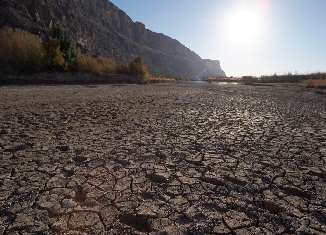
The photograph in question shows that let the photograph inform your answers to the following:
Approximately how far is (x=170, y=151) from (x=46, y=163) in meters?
2.12

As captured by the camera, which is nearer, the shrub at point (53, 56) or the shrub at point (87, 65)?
the shrub at point (53, 56)

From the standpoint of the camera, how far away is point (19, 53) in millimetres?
27703

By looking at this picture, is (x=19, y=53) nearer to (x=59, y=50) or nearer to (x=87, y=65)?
(x=59, y=50)

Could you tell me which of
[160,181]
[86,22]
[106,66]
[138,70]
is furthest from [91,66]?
[86,22]

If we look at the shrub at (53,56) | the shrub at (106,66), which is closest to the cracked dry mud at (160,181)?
the shrub at (53,56)

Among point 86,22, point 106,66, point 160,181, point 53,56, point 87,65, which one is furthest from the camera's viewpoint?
point 86,22

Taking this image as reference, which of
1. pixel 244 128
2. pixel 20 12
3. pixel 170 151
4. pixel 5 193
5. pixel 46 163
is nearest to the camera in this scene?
pixel 5 193

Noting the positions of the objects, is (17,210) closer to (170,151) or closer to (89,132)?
(170,151)

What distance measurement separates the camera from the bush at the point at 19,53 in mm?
27234

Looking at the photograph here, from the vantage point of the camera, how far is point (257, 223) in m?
2.63

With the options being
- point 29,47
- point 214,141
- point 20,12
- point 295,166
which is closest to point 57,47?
point 29,47

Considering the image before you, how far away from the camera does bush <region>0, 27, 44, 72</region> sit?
89.4 ft

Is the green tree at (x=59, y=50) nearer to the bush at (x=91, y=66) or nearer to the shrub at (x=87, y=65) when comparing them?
the shrub at (x=87, y=65)

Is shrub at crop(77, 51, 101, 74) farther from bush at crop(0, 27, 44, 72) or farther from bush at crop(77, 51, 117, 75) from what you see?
bush at crop(0, 27, 44, 72)
